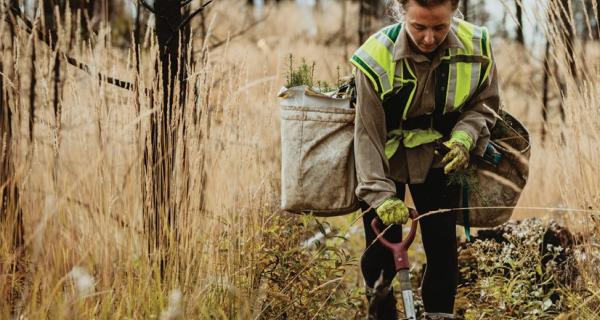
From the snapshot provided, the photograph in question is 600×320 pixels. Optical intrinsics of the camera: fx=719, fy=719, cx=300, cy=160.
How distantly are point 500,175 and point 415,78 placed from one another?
59 centimetres

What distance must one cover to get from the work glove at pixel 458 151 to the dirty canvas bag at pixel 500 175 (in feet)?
1.01

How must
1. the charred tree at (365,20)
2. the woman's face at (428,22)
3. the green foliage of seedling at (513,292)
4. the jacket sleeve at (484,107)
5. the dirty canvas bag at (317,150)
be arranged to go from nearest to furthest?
the woman's face at (428,22) < the jacket sleeve at (484,107) < the dirty canvas bag at (317,150) < the green foliage of seedling at (513,292) < the charred tree at (365,20)

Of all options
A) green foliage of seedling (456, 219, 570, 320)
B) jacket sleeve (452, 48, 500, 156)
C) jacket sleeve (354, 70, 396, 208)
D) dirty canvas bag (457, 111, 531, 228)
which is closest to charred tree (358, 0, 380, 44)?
green foliage of seedling (456, 219, 570, 320)

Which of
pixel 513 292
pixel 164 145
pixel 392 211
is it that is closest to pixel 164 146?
pixel 164 145

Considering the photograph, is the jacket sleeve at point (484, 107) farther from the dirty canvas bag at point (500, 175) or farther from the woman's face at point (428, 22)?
the woman's face at point (428, 22)

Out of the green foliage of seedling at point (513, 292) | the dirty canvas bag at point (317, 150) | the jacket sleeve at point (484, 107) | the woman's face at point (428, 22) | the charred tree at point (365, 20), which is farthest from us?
the charred tree at point (365, 20)

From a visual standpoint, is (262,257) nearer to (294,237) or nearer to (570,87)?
(294,237)

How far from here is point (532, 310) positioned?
3.04 m

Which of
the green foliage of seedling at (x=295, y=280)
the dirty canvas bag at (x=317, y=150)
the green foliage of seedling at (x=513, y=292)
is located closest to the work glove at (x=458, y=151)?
the dirty canvas bag at (x=317, y=150)

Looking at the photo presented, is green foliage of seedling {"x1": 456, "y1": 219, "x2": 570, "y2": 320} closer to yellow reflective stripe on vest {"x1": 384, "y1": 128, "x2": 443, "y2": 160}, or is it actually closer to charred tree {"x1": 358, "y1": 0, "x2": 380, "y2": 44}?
yellow reflective stripe on vest {"x1": 384, "y1": 128, "x2": 443, "y2": 160}

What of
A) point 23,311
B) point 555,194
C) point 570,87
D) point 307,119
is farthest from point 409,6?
point 555,194

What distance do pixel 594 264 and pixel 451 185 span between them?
79 centimetres

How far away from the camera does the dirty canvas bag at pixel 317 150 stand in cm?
267

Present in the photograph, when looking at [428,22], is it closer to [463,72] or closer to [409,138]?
[463,72]
